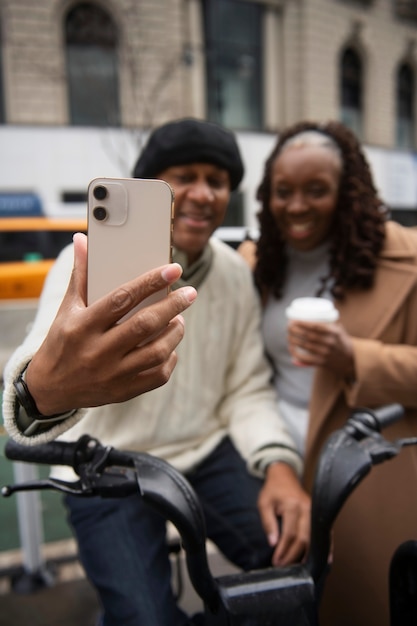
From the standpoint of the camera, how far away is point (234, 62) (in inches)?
492

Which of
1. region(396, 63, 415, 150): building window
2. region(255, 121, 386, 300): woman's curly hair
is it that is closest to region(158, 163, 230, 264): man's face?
region(255, 121, 386, 300): woman's curly hair

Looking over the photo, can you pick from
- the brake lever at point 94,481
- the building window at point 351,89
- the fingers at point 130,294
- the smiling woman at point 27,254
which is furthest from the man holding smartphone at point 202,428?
the building window at point 351,89

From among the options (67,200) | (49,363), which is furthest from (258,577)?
(67,200)

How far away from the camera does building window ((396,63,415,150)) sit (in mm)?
15102

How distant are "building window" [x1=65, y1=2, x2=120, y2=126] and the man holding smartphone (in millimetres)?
10372

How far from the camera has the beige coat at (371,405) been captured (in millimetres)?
1431

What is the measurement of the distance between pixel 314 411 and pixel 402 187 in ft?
47.9

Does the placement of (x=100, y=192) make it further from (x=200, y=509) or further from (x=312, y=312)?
(x=312, y=312)

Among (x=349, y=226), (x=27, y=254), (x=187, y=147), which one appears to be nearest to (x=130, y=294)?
(x=187, y=147)

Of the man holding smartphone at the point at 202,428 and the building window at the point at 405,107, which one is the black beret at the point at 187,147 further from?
the building window at the point at 405,107

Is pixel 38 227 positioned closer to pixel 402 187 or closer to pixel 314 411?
pixel 314 411

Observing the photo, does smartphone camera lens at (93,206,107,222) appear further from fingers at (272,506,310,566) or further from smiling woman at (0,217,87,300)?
smiling woman at (0,217,87,300)

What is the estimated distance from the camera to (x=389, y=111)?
14672 mm

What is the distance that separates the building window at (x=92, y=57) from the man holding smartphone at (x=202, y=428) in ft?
34.0
